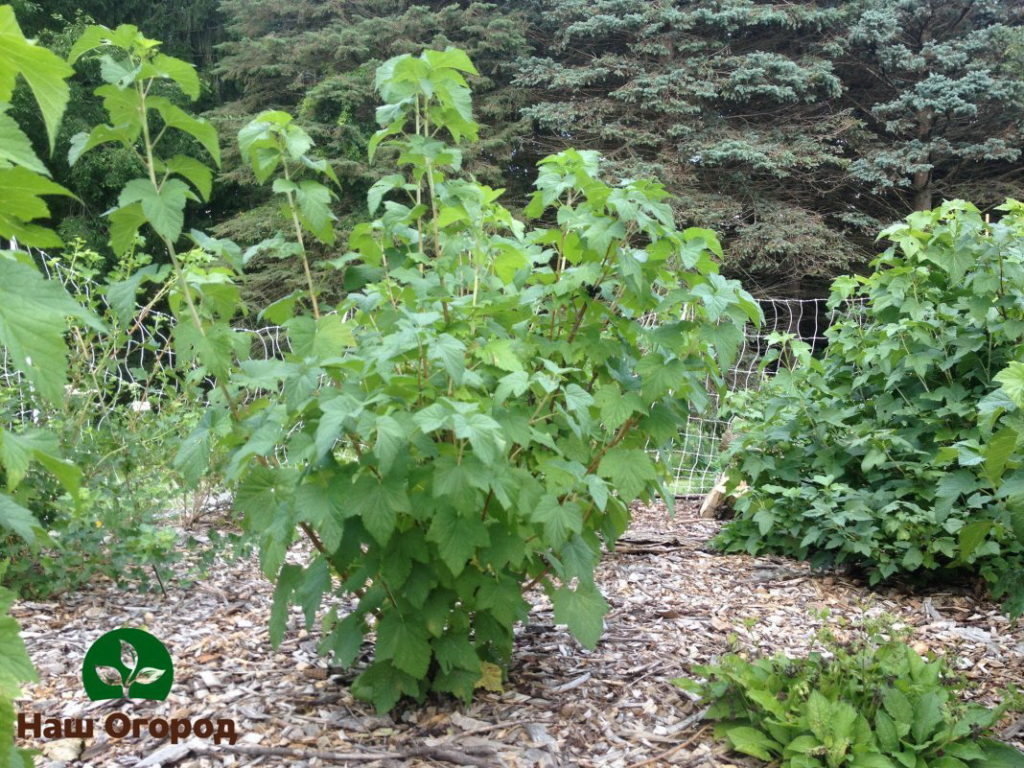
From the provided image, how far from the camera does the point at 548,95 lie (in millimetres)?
15234

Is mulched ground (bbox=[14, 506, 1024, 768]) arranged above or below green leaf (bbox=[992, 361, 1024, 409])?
below

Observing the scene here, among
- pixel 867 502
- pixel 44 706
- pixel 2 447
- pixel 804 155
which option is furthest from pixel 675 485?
pixel 804 155

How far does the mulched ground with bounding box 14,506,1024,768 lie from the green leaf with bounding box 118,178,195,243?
1167 mm

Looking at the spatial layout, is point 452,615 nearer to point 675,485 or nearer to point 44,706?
point 44,706

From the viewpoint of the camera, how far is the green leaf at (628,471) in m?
1.98

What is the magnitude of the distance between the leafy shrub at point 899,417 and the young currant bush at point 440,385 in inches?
53.9

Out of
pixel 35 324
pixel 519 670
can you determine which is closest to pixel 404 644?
pixel 519 670

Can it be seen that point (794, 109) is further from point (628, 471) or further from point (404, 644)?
point (404, 644)

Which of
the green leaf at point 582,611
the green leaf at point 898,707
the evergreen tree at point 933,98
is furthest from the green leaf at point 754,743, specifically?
the evergreen tree at point 933,98

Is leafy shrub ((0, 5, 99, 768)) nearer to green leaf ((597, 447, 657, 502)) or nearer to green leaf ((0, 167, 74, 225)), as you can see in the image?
green leaf ((0, 167, 74, 225))

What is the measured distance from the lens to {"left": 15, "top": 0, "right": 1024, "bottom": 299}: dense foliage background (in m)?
13.6

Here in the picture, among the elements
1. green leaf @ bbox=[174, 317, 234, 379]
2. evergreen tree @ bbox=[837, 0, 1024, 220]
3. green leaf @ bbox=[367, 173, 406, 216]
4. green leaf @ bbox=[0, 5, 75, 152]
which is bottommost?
green leaf @ bbox=[174, 317, 234, 379]

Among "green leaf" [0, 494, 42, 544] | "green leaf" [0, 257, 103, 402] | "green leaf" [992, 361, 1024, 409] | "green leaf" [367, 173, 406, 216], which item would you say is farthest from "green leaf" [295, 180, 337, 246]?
"green leaf" [992, 361, 1024, 409]

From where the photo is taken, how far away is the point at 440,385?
1905 mm
